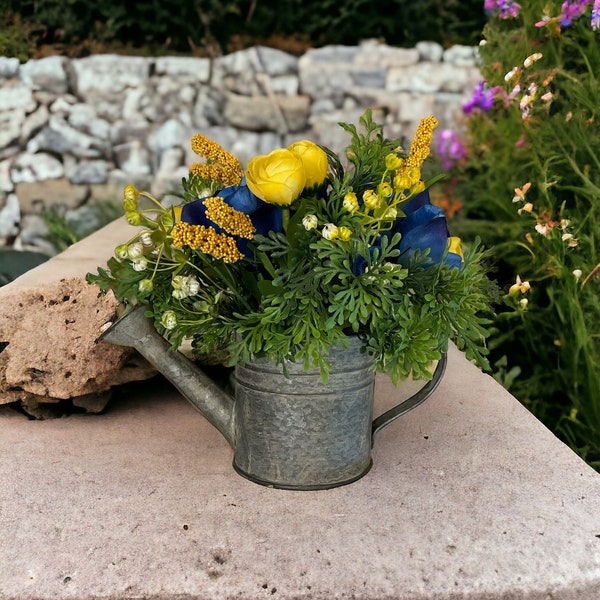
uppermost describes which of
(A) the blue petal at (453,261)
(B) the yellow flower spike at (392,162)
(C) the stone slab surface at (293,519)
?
(B) the yellow flower spike at (392,162)

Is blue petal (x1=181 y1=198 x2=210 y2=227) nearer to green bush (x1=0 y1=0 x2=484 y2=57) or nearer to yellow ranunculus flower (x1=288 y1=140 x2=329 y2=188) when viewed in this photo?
yellow ranunculus flower (x1=288 y1=140 x2=329 y2=188)

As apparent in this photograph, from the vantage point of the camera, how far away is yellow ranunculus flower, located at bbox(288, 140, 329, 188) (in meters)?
1.11

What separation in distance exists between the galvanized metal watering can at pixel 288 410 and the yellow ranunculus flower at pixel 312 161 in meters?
0.27

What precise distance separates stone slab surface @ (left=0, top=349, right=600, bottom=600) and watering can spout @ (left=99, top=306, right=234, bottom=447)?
12 centimetres

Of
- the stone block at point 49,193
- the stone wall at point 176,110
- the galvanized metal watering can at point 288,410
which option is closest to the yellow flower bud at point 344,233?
the galvanized metal watering can at point 288,410

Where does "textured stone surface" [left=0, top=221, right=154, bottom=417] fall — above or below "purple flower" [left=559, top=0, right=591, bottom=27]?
below

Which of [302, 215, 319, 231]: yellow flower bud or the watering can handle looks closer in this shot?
[302, 215, 319, 231]: yellow flower bud

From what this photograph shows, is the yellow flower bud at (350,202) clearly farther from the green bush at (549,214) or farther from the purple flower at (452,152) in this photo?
the purple flower at (452,152)

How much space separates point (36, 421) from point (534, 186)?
1.55 metres

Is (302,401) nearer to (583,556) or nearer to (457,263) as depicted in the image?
(457,263)

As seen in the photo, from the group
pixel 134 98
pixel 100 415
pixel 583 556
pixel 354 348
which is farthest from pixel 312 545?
pixel 134 98

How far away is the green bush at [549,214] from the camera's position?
6.27ft

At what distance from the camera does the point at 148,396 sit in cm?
180

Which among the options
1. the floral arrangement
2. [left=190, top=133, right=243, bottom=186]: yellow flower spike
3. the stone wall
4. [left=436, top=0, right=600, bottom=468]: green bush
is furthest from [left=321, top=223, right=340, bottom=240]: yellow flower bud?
the stone wall
